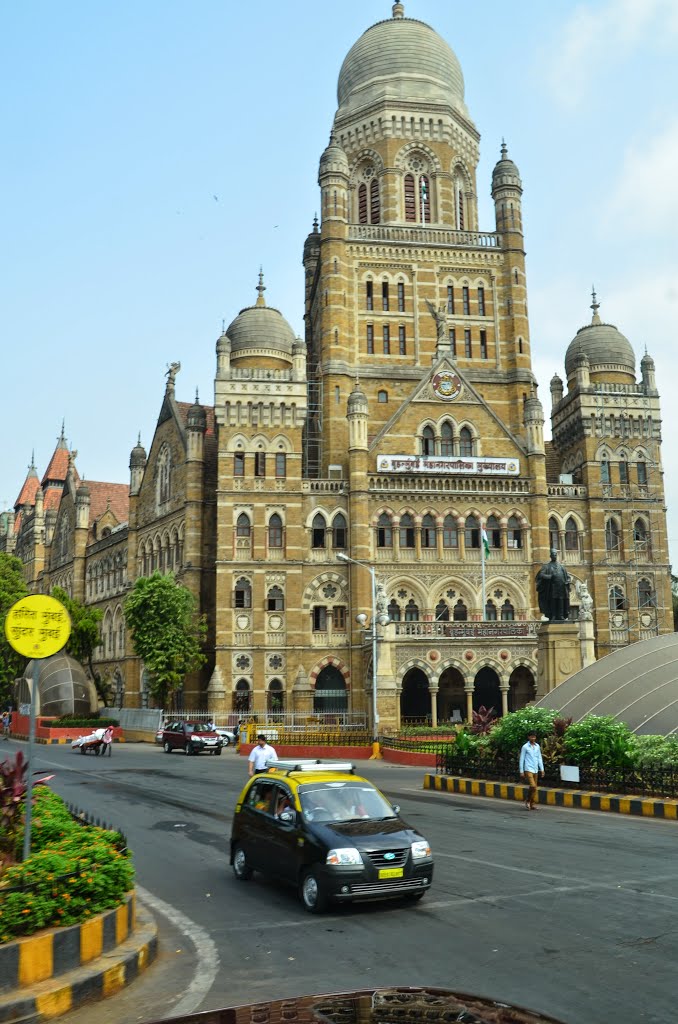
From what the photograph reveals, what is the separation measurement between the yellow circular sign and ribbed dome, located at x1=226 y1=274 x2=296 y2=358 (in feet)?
138

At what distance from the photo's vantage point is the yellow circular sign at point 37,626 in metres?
9.23

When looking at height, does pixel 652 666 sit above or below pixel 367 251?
below

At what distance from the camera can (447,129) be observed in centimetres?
5634

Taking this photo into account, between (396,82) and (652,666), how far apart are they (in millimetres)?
43799

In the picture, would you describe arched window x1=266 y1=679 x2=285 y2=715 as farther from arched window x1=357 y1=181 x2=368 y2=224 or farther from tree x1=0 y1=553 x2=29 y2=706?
arched window x1=357 y1=181 x2=368 y2=224

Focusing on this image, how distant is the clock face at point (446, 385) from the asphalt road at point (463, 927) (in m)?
35.5

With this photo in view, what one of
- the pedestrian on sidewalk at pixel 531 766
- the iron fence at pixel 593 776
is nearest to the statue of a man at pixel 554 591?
the iron fence at pixel 593 776

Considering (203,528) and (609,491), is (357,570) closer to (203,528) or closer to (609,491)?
(203,528)

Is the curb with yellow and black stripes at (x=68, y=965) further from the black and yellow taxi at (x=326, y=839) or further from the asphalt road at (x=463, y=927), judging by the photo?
the black and yellow taxi at (x=326, y=839)

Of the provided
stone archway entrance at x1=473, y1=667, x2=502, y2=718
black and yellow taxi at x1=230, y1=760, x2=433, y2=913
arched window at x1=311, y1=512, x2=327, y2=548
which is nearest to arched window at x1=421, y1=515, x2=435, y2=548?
arched window at x1=311, y1=512, x2=327, y2=548

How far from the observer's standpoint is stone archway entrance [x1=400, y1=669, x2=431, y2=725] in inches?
1865

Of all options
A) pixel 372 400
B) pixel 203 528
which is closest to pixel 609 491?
pixel 372 400

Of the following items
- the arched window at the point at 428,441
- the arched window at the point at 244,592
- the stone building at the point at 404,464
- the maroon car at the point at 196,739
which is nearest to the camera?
the maroon car at the point at 196,739

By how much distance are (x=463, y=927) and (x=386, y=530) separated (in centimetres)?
3939
